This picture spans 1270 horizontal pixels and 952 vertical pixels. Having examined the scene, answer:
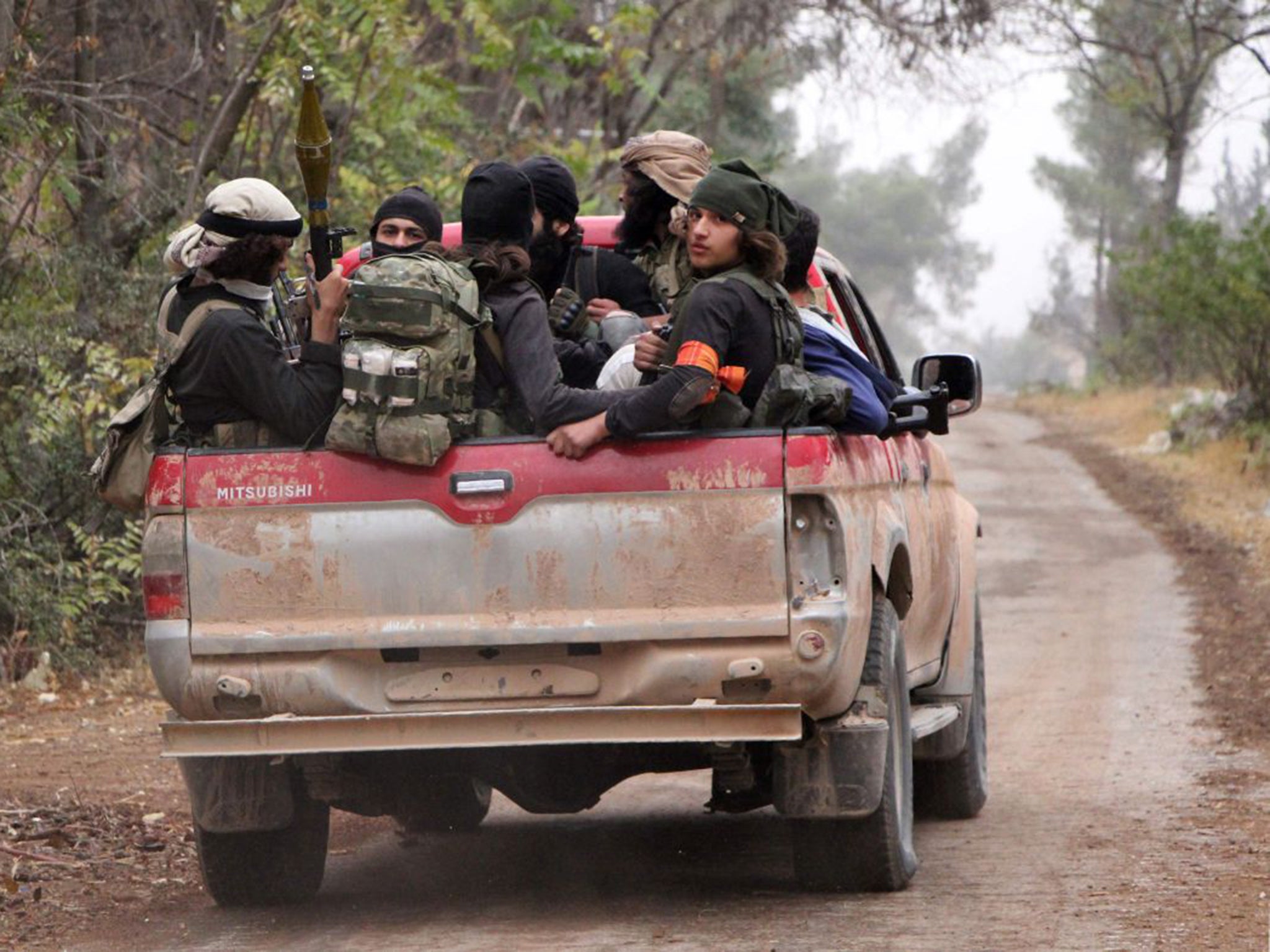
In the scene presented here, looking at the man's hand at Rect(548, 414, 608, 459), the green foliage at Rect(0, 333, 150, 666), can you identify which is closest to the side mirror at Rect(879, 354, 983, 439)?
the man's hand at Rect(548, 414, 608, 459)

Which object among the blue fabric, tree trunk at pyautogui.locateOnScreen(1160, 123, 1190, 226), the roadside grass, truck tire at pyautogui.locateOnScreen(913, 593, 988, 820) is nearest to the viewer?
the blue fabric

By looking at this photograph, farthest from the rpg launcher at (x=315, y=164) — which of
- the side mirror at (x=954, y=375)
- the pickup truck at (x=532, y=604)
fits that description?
the side mirror at (x=954, y=375)

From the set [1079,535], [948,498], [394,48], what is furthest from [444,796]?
[1079,535]

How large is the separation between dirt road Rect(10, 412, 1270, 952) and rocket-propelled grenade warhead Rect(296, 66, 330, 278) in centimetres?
189

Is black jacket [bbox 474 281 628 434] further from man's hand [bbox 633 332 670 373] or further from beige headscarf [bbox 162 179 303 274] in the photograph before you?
beige headscarf [bbox 162 179 303 274]

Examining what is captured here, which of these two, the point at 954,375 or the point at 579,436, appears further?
the point at 954,375

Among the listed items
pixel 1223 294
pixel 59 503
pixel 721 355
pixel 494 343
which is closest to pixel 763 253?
pixel 721 355

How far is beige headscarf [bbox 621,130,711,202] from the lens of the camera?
652 cm

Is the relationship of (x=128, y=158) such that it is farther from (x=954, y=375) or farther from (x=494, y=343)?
Answer: (x=494, y=343)

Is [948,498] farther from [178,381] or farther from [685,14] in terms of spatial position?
[685,14]

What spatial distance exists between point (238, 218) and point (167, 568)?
3.29 ft

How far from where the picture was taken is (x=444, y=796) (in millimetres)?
6629

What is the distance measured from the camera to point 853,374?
5945 mm

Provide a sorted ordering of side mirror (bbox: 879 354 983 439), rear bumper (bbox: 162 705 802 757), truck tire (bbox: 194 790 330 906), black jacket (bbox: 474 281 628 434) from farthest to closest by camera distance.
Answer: side mirror (bbox: 879 354 983 439) → truck tire (bbox: 194 790 330 906) → black jacket (bbox: 474 281 628 434) → rear bumper (bbox: 162 705 802 757)
